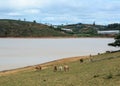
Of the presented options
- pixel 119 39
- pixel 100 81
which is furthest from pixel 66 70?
pixel 119 39

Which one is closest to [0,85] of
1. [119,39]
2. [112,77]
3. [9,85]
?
[9,85]

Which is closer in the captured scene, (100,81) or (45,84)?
(100,81)

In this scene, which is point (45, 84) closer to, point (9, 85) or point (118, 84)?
point (9, 85)

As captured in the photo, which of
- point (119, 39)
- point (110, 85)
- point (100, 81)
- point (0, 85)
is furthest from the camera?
point (119, 39)

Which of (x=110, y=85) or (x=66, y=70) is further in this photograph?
(x=66, y=70)

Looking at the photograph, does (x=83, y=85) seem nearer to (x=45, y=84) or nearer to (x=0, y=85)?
(x=45, y=84)

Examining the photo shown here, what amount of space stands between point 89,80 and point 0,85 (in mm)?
6099

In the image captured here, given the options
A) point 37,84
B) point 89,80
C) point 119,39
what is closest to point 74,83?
point 89,80

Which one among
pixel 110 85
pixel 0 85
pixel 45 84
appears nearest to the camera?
pixel 110 85

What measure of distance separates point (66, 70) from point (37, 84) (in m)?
10.6

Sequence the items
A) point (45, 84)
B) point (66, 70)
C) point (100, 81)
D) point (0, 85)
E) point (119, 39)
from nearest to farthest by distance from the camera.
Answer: point (100, 81) < point (45, 84) < point (0, 85) < point (66, 70) < point (119, 39)

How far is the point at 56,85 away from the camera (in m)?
20.7

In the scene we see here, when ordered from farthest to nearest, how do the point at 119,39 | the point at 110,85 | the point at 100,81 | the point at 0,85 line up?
the point at 119,39, the point at 0,85, the point at 100,81, the point at 110,85

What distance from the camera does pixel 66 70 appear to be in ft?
106
